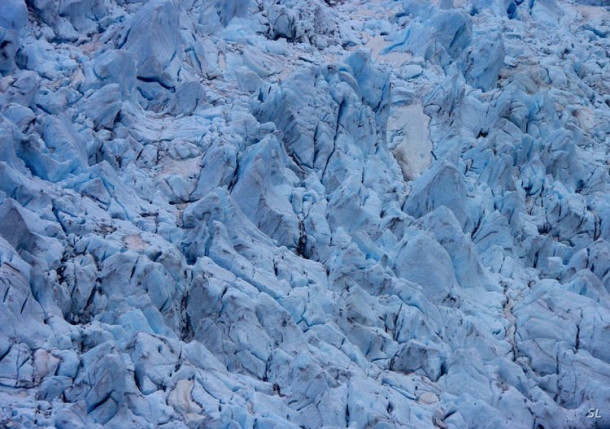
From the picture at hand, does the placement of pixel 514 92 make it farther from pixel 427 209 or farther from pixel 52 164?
pixel 52 164

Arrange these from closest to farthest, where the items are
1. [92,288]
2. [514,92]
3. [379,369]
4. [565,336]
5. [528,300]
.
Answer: [92,288] → [379,369] → [565,336] → [528,300] → [514,92]

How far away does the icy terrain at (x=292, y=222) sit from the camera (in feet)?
32.3

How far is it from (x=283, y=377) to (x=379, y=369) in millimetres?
1782

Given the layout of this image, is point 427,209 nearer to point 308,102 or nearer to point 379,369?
point 308,102

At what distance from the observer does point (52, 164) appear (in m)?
12.3

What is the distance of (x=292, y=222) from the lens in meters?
13.5

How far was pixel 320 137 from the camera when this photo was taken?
15570mm

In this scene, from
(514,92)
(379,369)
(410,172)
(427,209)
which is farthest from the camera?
(514,92)

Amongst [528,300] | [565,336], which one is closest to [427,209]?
[528,300]

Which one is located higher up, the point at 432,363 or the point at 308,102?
the point at 308,102

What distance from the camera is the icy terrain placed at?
9859 millimetres

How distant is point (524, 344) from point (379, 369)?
2911mm

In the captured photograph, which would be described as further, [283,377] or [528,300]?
[528,300]

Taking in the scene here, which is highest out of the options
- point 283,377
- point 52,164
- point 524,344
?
point 52,164
